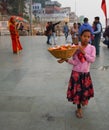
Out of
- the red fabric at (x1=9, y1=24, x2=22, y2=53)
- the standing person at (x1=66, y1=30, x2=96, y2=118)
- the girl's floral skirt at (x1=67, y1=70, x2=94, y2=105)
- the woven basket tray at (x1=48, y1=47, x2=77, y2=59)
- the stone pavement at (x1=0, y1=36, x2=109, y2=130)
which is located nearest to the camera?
the woven basket tray at (x1=48, y1=47, x2=77, y2=59)

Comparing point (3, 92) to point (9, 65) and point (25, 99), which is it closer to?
point (25, 99)

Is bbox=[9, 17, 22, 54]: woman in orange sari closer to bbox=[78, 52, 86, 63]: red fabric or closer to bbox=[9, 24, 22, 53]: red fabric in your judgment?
bbox=[9, 24, 22, 53]: red fabric

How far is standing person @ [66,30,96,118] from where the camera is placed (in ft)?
16.2

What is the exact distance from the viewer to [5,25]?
Result: 136 feet

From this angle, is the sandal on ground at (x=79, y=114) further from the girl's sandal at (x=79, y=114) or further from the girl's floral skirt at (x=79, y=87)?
the girl's floral skirt at (x=79, y=87)

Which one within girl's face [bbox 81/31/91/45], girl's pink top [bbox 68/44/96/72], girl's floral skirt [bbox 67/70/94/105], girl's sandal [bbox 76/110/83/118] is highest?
girl's face [bbox 81/31/91/45]

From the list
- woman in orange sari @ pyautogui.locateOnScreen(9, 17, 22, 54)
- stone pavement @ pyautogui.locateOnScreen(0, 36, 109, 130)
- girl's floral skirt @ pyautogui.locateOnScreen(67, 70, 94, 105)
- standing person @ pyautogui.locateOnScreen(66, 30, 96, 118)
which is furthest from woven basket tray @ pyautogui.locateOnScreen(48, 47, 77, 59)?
woman in orange sari @ pyautogui.locateOnScreen(9, 17, 22, 54)

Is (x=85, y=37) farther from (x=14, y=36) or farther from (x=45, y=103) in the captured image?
(x=14, y=36)

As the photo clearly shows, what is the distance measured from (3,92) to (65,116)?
6.32ft

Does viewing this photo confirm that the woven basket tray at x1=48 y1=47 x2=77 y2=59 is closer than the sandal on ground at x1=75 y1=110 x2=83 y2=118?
Yes

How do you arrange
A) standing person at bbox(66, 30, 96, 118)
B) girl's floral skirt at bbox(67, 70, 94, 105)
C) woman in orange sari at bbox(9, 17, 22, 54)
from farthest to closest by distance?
woman in orange sari at bbox(9, 17, 22, 54) < girl's floral skirt at bbox(67, 70, 94, 105) < standing person at bbox(66, 30, 96, 118)

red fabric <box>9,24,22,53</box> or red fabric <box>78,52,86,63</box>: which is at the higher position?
red fabric <box>9,24,22,53</box>

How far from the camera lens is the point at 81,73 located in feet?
16.5

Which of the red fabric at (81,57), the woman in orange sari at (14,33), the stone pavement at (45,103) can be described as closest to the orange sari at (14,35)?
the woman in orange sari at (14,33)
